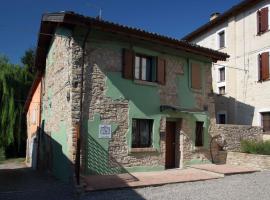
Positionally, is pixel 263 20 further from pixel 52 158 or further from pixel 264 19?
pixel 52 158

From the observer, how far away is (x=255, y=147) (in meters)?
14.9

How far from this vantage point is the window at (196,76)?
14.2 meters

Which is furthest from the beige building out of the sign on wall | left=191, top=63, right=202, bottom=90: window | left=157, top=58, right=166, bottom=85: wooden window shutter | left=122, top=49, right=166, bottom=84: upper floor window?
the sign on wall

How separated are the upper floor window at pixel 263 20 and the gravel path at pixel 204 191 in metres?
9.98

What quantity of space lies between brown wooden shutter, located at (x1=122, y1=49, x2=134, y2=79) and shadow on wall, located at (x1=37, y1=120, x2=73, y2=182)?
3687mm

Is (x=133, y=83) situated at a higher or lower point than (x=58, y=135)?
higher

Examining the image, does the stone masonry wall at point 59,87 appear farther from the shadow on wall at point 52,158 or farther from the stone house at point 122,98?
the shadow on wall at point 52,158

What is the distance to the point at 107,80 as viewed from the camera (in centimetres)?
1159

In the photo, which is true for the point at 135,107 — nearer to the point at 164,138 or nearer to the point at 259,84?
the point at 164,138

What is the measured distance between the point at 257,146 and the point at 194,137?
10.5ft

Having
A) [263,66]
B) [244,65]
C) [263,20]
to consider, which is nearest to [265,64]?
[263,66]

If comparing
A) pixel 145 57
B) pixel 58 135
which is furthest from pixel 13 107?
pixel 145 57

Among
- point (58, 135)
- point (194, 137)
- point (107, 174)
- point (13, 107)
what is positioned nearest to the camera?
point (107, 174)

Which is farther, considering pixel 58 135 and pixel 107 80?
pixel 58 135
